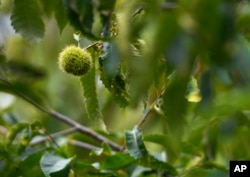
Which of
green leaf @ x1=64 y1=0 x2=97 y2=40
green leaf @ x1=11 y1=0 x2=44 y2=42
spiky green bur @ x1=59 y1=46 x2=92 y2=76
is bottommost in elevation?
green leaf @ x1=64 y1=0 x2=97 y2=40

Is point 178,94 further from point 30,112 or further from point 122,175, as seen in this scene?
point 30,112

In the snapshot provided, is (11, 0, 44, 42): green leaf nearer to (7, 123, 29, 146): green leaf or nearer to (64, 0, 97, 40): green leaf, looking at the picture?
(64, 0, 97, 40): green leaf

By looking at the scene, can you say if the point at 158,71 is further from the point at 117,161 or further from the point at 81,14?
the point at 117,161

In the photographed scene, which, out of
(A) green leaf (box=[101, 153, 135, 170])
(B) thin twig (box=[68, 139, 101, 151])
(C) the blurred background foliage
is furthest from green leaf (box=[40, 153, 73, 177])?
(B) thin twig (box=[68, 139, 101, 151])

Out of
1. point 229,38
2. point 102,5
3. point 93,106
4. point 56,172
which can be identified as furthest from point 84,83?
point 229,38

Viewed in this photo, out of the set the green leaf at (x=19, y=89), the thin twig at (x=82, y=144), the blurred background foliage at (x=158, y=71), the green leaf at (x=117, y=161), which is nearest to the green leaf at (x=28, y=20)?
the blurred background foliage at (x=158, y=71)

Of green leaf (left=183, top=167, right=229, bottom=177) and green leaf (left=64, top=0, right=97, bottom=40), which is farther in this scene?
green leaf (left=183, top=167, right=229, bottom=177)

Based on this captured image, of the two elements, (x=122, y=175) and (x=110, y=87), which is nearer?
(x=110, y=87)
